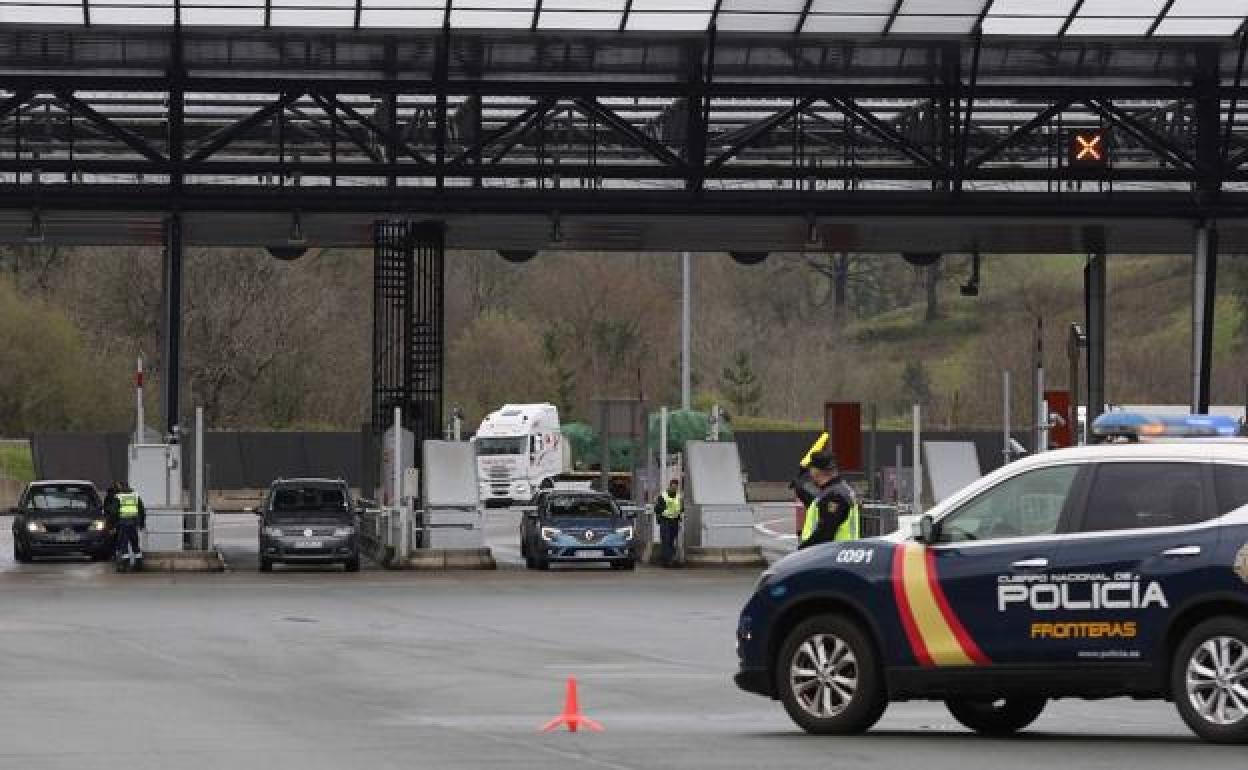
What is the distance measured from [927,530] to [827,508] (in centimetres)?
310

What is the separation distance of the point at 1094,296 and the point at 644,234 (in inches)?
323

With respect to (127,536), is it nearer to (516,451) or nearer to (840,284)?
(516,451)

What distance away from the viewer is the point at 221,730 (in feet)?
59.9

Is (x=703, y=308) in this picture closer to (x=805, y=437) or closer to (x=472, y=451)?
(x=805, y=437)

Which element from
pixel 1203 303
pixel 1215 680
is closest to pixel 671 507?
pixel 1203 303

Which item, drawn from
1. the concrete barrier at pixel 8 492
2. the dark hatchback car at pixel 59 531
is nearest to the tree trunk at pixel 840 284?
the concrete barrier at pixel 8 492

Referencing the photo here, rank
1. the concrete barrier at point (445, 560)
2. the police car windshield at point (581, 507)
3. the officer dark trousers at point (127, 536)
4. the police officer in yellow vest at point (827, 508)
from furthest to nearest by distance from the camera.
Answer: the police car windshield at point (581, 507), the concrete barrier at point (445, 560), the officer dark trousers at point (127, 536), the police officer in yellow vest at point (827, 508)

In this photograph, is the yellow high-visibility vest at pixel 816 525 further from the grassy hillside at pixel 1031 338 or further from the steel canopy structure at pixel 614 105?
the grassy hillside at pixel 1031 338

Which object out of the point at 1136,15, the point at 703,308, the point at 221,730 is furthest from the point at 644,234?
the point at 703,308

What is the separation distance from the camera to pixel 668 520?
4662 cm

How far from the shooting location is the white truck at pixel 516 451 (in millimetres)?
81938

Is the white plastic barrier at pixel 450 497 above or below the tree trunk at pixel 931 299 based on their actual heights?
below

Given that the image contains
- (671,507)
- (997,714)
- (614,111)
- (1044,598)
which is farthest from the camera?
(671,507)

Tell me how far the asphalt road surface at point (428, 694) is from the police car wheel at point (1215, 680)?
0.22 m
